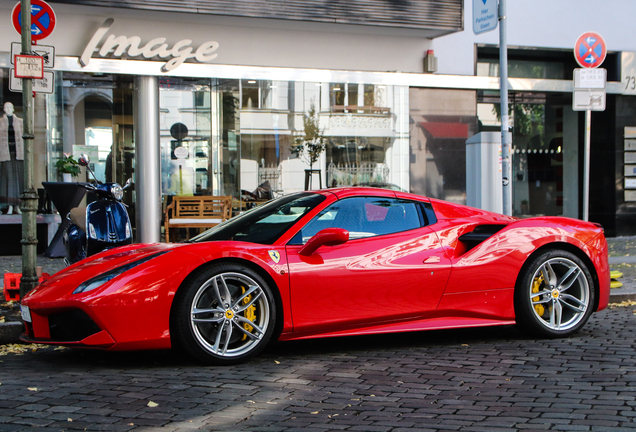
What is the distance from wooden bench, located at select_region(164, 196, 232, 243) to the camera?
1216 centimetres

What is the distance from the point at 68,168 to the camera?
39.3 feet

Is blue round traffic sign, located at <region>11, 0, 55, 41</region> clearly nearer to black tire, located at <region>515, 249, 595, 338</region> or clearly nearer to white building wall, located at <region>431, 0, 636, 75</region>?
black tire, located at <region>515, 249, 595, 338</region>

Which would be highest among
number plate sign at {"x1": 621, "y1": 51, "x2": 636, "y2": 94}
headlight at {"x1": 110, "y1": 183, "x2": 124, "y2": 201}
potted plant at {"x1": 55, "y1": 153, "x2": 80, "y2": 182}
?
number plate sign at {"x1": 621, "y1": 51, "x2": 636, "y2": 94}

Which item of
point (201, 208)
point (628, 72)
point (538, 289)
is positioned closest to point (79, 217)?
point (538, 289)

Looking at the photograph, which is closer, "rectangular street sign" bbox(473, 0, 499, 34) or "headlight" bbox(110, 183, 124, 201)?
"headlight" bbox(110, 183, 124, 201)

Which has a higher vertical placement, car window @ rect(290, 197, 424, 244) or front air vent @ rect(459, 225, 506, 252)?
car window @ rect(290, 197, 424, 244)

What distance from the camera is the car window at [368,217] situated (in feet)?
15.9

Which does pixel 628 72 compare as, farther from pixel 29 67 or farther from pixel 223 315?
pixel 223 315

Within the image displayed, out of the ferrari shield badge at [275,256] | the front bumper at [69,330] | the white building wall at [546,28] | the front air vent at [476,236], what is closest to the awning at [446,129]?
the white building wall at [546,28]

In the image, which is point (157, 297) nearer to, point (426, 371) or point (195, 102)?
point (426, 371)

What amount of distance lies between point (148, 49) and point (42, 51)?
17.1 ft

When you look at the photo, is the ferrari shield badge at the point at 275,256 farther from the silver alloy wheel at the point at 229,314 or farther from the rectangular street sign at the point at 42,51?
the rectangular street sign at the point at 42,51

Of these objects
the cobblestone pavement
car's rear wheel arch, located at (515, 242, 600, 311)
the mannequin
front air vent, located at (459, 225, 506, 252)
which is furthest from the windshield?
the mannequin

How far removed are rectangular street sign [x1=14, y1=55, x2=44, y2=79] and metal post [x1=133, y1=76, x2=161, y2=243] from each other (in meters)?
5.66
